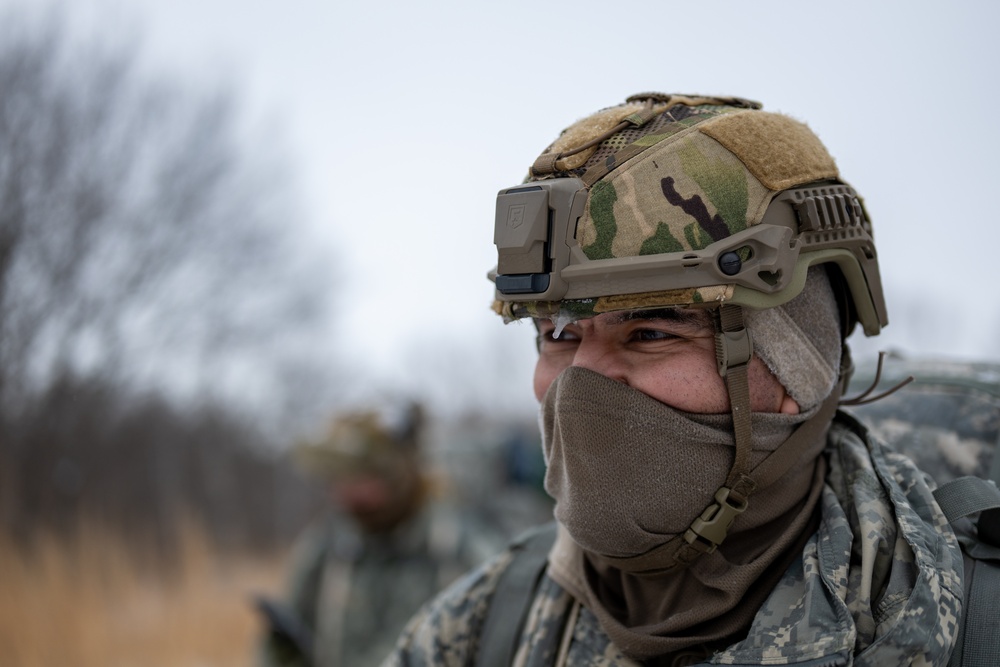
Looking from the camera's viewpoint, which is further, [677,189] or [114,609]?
[114,609]

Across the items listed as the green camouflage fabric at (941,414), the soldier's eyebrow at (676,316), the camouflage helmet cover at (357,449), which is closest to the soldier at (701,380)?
the soldier's eyebrow at (676,316)

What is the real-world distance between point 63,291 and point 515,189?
5.16 m

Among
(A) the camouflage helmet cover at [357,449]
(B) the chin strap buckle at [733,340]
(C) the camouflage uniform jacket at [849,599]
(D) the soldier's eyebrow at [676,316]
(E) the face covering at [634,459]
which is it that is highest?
(D) the soldier's eyebrow at [676,316]

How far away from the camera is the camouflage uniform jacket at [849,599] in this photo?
167cm

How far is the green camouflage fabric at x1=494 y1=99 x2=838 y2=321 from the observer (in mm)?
1916

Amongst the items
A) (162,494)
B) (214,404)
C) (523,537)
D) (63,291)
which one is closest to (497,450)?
(214,404)

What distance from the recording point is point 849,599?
5.88 ft

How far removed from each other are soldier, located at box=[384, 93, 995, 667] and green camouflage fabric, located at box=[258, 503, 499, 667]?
10.3 ft

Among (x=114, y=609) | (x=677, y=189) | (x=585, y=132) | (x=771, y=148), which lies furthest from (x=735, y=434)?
(x=114, y=609)

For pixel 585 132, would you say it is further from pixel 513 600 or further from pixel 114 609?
pixel 114 609

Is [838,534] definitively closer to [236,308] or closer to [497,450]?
[236,308]

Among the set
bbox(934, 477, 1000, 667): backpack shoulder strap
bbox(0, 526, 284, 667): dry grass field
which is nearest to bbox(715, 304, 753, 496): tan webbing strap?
bbox(934, 477, 1000, 667): backpack shoulder strap

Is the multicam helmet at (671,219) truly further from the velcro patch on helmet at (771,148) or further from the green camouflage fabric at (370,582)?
the green camouflage fabric at (370,582)

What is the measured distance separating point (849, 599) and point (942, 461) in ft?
2.89
